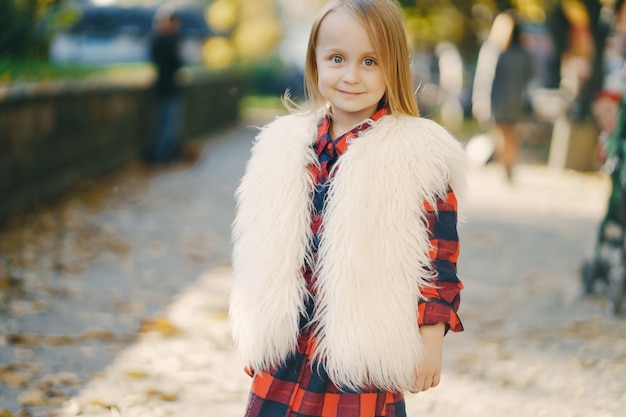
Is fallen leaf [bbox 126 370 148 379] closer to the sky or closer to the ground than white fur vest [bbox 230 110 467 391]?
closer to the ground

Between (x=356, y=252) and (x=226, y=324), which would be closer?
(x=356, y=252)

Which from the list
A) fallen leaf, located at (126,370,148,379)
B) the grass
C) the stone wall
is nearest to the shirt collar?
fallen leaf, located at (126,370,148,379)

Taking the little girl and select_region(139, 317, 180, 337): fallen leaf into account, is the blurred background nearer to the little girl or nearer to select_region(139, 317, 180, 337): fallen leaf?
select_region(139, 317, 180, 337): fallen leaf

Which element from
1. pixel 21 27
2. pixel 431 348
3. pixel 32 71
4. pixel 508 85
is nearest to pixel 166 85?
pixel 21 27

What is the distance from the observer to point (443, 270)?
2328 mm

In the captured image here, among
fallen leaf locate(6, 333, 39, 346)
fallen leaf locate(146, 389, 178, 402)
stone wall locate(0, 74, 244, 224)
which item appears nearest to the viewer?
fallen leaf locate(146, 389, 178, 402)

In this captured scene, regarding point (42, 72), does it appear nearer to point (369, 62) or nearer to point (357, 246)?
point (369, 62)

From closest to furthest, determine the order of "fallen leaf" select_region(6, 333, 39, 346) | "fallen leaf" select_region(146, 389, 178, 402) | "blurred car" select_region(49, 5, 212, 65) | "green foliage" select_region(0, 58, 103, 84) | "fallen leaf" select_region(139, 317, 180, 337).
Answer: "fallen leaf" select_region(146, 389, 178, 402)
"fallen leaf" select_region(6, 333, 39, 346)
"fallen leaf" select_region(139, 317, 180, 337)
"green foliage" select_region(0, 58, 103, 84)
"blurred car" select_region(49, 5, 212, 65)

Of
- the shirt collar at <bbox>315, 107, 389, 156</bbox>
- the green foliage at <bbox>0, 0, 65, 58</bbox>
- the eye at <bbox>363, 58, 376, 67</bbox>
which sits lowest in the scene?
the green foliage at <bbox>0, 0, 65, 58</bbox>

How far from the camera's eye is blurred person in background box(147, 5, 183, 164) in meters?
12.7

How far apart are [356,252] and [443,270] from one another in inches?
9.5

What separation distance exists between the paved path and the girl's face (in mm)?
2023

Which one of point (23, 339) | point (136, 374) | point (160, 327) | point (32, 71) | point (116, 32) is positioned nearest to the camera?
point (136, 374)

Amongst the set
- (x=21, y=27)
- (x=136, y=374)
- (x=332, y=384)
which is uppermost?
(x=332, y=384)
